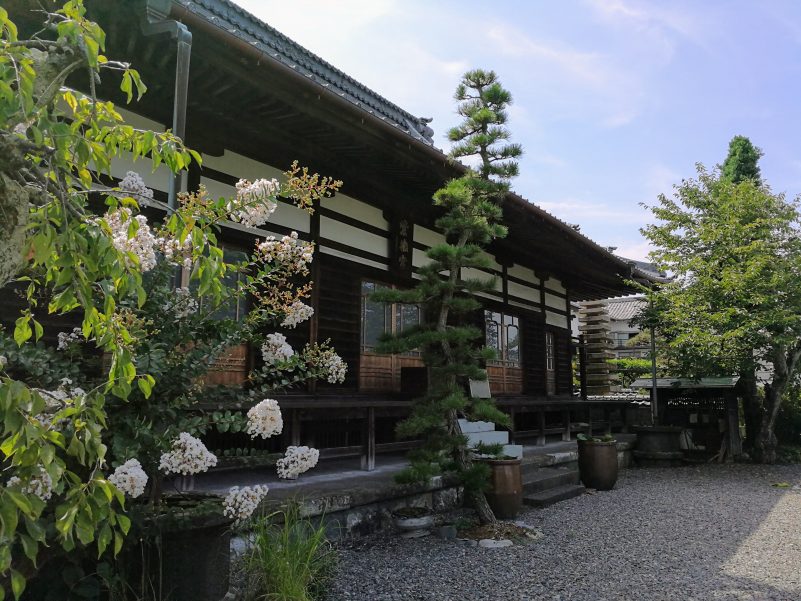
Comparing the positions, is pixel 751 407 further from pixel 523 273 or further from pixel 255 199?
pixel 255 199

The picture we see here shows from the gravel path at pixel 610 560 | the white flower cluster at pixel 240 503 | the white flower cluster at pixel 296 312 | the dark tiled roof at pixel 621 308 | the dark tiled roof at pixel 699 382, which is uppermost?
the dark tiled roof at pixel 621 308

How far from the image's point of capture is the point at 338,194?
655cm

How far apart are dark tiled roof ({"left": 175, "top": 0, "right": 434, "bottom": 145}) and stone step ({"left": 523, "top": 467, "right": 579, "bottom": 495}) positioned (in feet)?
12.9

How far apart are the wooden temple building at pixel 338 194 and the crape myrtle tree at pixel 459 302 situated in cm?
54

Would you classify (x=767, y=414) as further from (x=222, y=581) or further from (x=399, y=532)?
(x=222, y=581)

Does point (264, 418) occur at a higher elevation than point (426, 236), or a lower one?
lower

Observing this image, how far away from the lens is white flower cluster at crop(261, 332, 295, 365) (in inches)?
112

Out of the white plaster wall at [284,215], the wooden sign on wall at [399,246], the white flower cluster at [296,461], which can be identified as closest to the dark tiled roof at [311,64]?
the wooden sign on wall at [399,246]

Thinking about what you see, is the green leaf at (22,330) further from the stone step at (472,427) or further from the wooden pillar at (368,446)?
the stone step at (472,427)

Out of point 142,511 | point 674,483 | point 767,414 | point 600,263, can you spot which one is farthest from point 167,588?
point 767,414

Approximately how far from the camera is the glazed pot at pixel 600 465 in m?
7.25

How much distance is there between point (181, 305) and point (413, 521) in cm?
281

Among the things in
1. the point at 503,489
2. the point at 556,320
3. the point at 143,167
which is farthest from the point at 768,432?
the point at 143,167

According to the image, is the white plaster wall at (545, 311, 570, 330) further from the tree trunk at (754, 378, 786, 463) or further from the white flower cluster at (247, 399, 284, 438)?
the white flower cluster at (247, 399, 284, 438)
